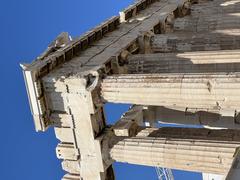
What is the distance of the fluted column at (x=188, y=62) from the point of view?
2203cm

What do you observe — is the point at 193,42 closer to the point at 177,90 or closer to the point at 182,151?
the point at 177,90

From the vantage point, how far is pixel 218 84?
718 inches

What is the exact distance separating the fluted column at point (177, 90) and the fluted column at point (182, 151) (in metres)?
1.76

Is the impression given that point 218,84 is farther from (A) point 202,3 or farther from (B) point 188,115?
(A) point 202,3

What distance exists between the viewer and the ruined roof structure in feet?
64.1

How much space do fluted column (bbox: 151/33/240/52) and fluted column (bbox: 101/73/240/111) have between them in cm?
569

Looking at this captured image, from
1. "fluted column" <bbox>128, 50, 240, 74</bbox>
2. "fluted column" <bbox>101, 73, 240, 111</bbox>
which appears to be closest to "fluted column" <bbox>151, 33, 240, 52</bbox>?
"fluted column" <bbox>128, 50, 240, 74</bbox>

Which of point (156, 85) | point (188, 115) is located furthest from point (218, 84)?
point (188, 115)

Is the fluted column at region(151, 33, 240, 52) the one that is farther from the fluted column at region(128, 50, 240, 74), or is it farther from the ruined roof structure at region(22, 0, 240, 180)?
the fluted column at region(128, 50, 240, 74)

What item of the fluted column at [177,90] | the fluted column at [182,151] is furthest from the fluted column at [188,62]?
the fluted column at [182,151]

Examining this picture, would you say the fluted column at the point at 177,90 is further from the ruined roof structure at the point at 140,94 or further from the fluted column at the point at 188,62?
the fluted column at the point at 188,62

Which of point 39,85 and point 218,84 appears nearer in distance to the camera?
point 218,84

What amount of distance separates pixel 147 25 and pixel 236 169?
16154 millimetres

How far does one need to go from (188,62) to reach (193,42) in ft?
9.94
